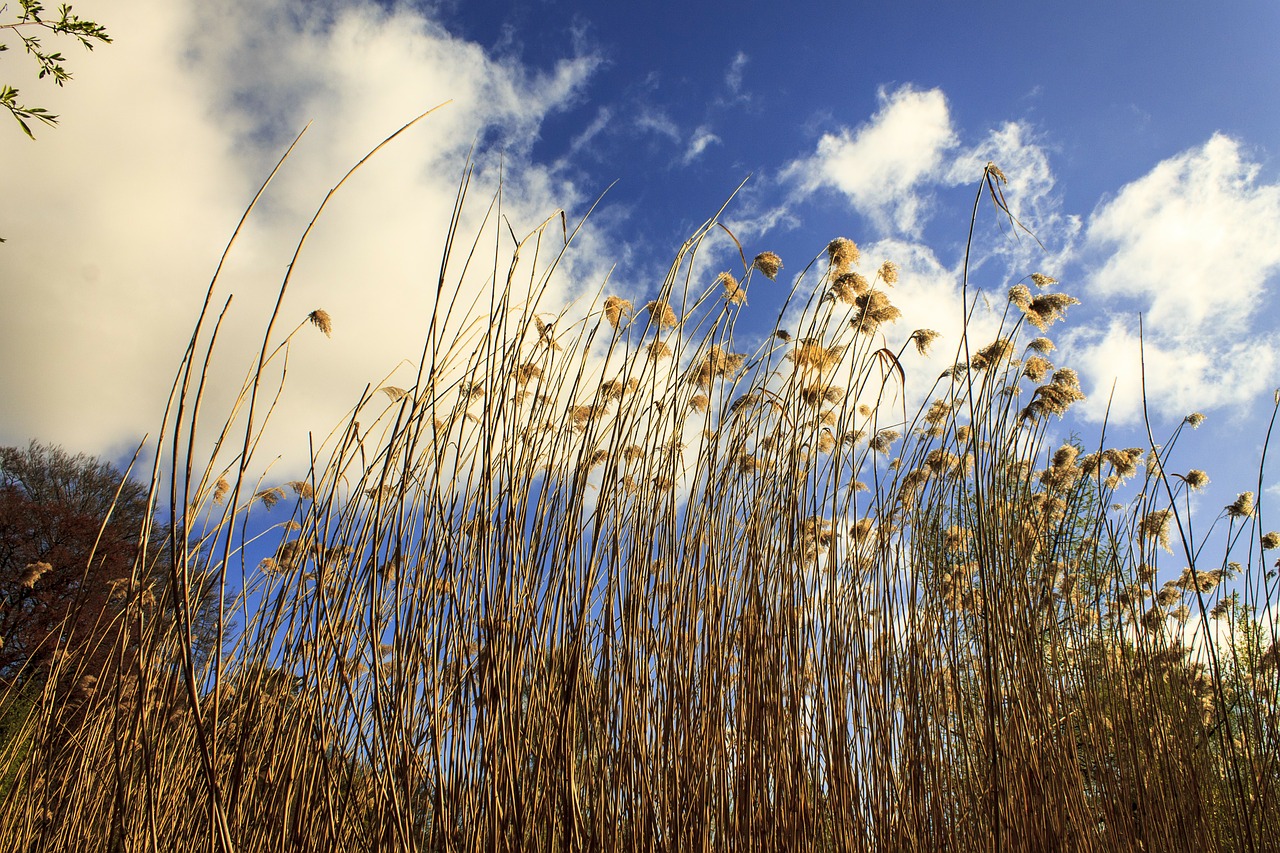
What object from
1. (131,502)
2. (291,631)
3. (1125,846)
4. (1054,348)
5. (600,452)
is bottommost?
(1125,846)

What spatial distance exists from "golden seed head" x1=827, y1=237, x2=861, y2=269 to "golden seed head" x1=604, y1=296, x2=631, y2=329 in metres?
0.52

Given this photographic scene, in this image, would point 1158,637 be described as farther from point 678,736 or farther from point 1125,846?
point 678,736

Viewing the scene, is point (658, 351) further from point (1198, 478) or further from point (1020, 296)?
point (1198, 478)

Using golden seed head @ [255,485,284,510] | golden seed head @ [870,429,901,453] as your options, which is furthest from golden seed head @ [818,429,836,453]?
golden seed head @ [255,485,284,510]

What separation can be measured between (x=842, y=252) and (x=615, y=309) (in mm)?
566

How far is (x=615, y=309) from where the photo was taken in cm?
154

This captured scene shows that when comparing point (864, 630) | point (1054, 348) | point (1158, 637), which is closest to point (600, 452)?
point (864, 630)

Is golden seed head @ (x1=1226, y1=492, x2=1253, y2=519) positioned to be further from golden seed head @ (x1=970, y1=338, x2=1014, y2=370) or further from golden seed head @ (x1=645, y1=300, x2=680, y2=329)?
golden seed head @ (x1=645, y1=300, x2=680, y2=329)

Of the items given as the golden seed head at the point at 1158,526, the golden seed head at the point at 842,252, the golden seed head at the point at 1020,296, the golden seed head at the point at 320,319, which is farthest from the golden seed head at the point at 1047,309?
the golden seed head at the point at 320,319

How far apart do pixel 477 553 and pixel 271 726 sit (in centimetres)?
55

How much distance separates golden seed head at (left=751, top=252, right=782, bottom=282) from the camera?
1662 millimetres

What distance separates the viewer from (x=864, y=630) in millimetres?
1584

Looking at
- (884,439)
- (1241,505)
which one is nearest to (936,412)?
(884,439)

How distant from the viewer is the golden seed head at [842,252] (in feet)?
5.57
